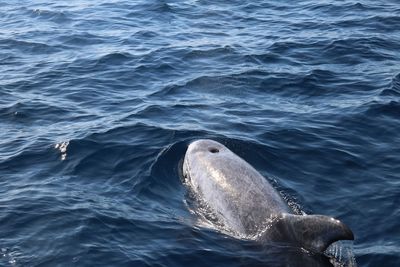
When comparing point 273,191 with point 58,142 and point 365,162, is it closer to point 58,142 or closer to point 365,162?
point 365,162

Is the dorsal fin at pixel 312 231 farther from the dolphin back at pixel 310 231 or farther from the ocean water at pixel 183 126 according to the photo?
the ocean water at pixel 183 126

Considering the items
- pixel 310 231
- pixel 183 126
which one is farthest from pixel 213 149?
pixel 310 231

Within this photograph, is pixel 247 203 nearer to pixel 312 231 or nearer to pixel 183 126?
pixel 312 231

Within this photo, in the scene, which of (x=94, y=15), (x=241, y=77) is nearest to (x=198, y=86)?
(x=241, y=77)

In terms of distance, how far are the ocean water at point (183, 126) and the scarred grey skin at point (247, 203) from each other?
33 centimetres

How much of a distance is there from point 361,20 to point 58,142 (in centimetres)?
1695

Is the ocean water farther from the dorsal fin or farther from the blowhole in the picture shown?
the blowhole

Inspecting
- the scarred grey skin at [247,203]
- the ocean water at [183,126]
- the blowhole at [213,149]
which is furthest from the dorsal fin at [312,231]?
the blowhole at [213,149]

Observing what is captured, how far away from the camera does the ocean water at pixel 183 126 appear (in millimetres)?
12156

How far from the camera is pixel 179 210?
13.5m

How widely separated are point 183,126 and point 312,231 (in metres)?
7.78

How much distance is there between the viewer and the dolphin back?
10104 mm

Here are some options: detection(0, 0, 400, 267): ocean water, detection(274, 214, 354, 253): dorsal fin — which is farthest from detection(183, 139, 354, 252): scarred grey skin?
detection(0, 0, 400, 267): ocean water

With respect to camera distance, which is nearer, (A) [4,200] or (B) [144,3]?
(A) [4,200]
